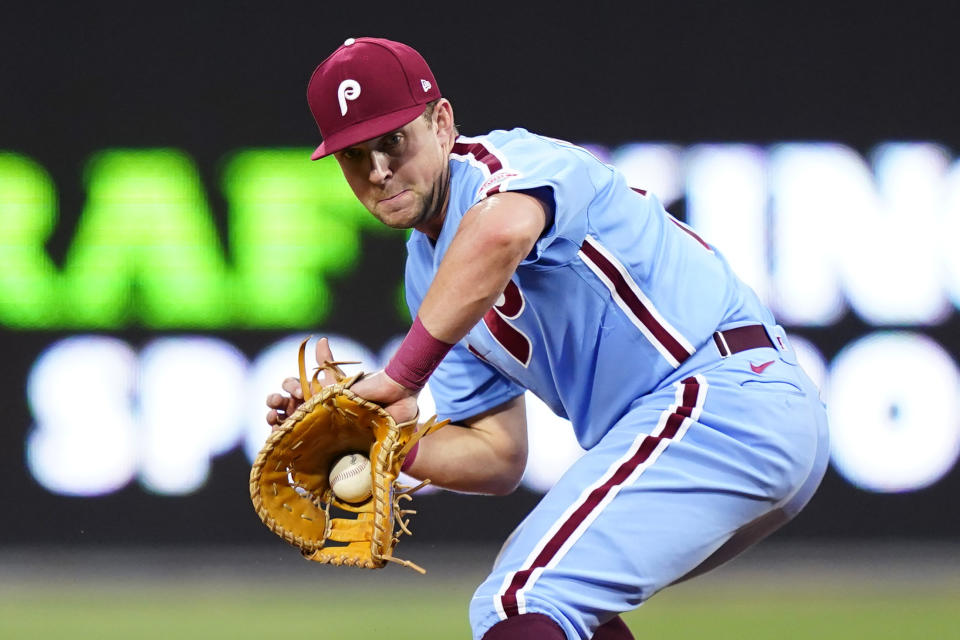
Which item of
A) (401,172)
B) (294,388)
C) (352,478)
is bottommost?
(352,478)

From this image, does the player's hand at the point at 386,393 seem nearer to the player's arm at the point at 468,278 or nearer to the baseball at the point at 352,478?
the player's arm at the point at 468,278

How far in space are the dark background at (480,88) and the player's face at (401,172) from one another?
3.17 meters

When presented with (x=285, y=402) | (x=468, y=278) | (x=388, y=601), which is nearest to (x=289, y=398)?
(x=285, y=402)

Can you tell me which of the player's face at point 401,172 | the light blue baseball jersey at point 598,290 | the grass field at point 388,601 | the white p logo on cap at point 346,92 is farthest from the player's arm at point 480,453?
the grass field at point 388,601

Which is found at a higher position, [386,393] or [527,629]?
[386,393]

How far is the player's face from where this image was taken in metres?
2.66

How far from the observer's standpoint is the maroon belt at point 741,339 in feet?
8.83

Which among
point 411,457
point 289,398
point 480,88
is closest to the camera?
point 289,398

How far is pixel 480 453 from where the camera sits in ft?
10.5

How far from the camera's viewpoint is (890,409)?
230 inches


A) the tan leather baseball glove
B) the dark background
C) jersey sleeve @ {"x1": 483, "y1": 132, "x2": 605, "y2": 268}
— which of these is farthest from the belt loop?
the dark background

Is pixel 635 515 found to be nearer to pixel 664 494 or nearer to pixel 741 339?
pixel 664 494

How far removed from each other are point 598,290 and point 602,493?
1.47 ft

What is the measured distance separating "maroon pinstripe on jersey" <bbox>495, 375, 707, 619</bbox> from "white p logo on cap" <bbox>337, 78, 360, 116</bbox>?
90 centimetres
